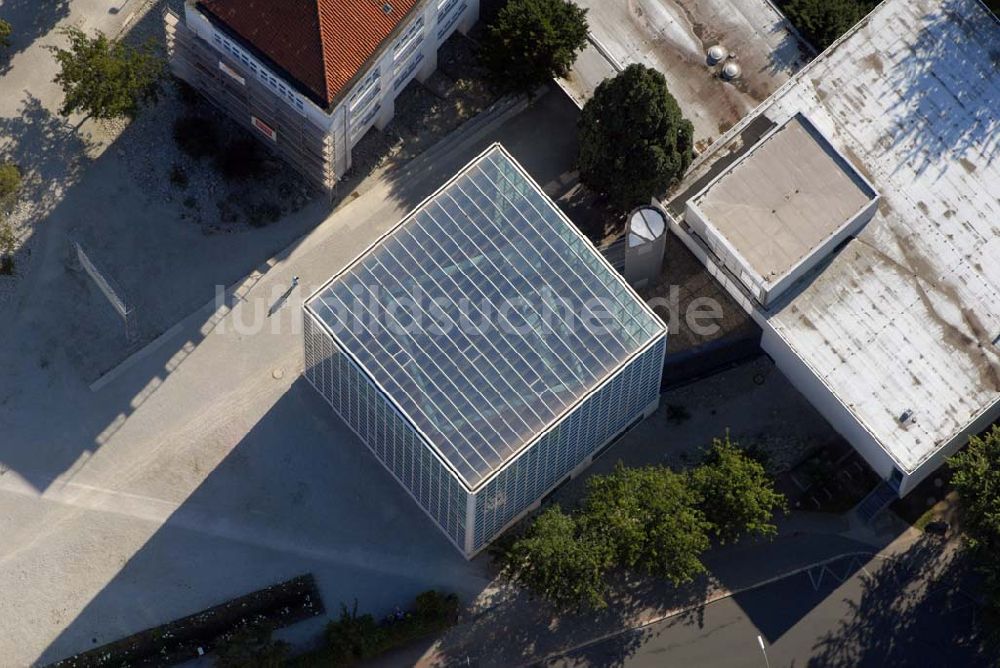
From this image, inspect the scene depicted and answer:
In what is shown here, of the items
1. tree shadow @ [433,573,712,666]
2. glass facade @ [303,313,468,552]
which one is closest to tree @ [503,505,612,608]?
tree shadow @ [433,573,712,666]

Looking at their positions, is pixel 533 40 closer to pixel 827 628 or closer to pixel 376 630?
pixel 376 630

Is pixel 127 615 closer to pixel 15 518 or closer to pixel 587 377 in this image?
pixel 15 518

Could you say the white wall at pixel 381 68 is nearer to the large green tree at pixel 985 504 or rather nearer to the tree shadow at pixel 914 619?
the large green tree at pixel 985 504

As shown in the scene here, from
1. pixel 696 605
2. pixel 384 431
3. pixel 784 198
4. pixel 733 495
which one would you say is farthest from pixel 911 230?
pixel 384 431

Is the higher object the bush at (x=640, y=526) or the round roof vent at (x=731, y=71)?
the round roof vent at (x=731, y=71)

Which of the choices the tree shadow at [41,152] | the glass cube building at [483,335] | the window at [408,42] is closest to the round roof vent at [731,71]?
the glass cube building at [483,335]

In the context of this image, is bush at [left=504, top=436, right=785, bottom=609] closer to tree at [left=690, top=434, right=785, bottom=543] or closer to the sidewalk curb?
tree at [left=690, top=434, right=785, bottom=543]
